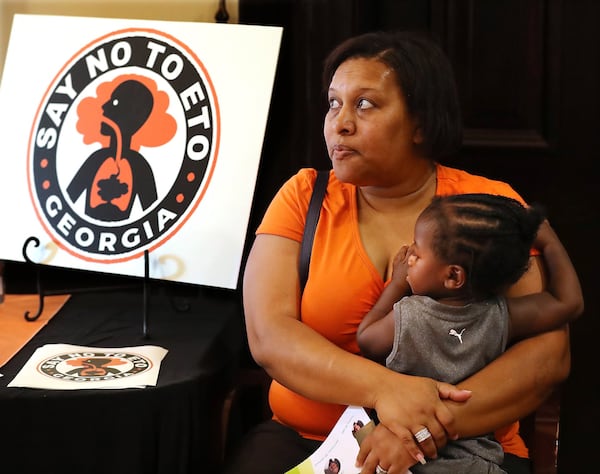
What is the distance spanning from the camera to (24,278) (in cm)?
249

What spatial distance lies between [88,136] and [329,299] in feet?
2.97

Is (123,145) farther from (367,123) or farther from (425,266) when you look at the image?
(425,266)

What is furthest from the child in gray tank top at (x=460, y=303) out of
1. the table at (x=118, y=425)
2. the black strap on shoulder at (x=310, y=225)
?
the table at (x=118, y=425)

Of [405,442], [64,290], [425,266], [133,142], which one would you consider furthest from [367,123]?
[64,290]

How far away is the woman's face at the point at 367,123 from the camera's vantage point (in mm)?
1719

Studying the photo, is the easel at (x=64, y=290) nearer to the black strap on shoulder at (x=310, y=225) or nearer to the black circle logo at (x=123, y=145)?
the black circle logo at (x=123, y=145)

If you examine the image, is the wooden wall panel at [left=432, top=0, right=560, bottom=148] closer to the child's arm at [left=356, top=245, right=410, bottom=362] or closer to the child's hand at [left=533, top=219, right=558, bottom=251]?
the child's hand at [left=533, top=219, right=558, bottom=251]

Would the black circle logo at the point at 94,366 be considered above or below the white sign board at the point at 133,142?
below

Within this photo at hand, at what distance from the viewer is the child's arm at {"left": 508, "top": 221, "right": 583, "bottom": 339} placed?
1.67 m

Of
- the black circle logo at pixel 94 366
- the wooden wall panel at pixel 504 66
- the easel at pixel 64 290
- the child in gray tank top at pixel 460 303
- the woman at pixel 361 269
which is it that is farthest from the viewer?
the wooden wall panel at pixel 504 66

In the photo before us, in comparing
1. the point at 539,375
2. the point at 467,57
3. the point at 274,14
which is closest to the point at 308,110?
the point at 274,14

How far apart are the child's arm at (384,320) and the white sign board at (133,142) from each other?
0.56 metres

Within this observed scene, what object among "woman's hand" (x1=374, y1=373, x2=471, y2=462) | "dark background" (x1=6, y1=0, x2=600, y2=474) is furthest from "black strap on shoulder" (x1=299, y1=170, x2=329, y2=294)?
"dark background" (x1=6, y1=0, x2=600, y2=474)

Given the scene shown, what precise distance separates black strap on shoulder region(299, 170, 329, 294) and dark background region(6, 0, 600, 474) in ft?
1.72
